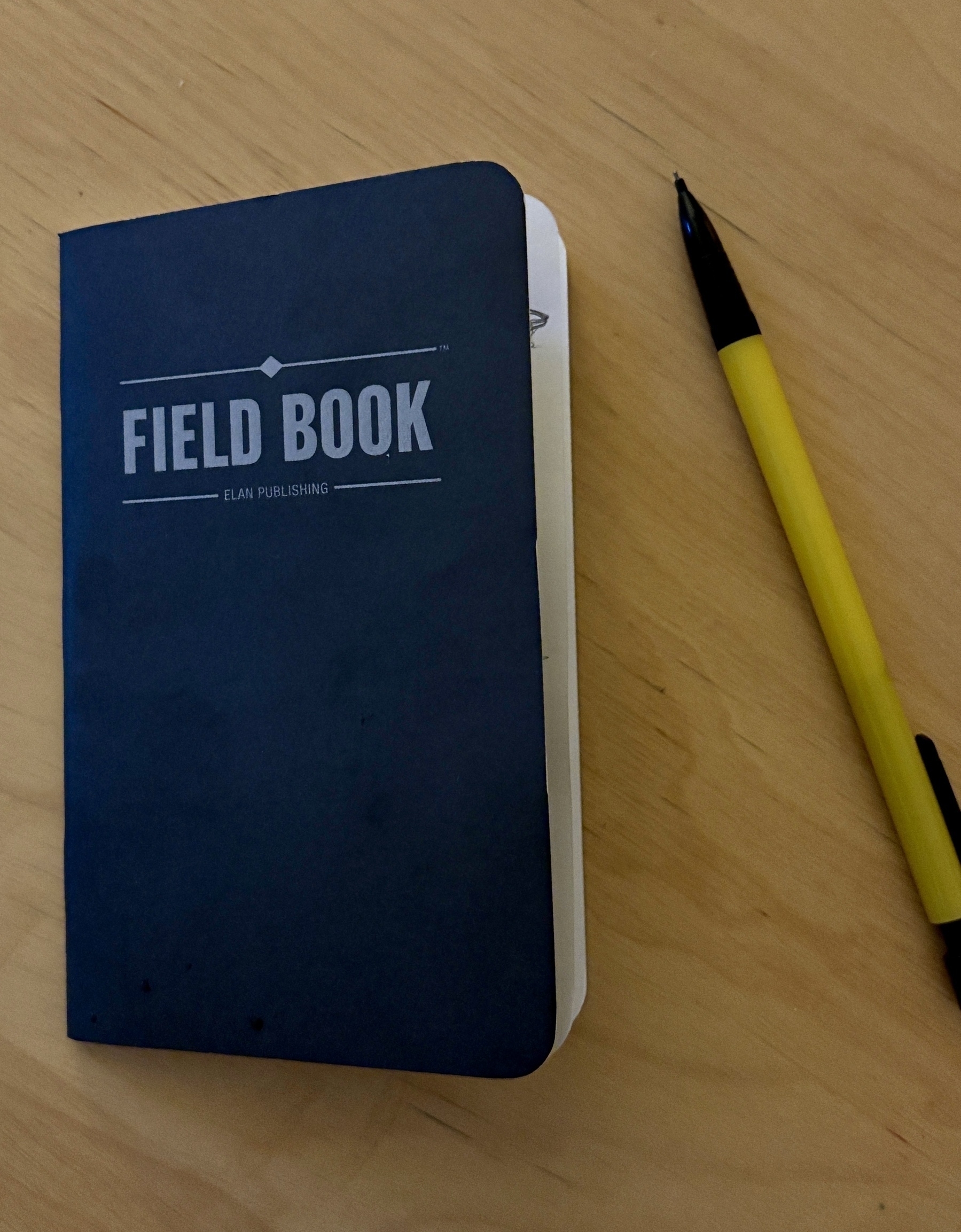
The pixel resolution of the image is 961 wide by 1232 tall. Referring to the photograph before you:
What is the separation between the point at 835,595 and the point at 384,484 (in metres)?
0.18

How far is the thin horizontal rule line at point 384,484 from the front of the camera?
323 millimetres

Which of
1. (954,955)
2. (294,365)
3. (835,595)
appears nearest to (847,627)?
(835,595)

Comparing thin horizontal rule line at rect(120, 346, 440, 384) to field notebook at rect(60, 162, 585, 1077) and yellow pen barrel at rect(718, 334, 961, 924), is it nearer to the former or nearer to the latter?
field notebook at rect(60, 162, 585, 1077)

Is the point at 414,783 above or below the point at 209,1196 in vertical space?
above

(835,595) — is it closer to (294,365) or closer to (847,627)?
(847,627)

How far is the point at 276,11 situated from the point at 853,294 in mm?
273

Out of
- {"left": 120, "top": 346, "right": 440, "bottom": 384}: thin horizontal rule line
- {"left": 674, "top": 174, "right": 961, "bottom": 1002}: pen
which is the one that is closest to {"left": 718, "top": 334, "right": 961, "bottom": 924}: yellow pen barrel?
{"left": 674, "top": 174, "right": 961, "bottom": 1002}: pen

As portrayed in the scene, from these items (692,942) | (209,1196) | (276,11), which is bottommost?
(209,1196)

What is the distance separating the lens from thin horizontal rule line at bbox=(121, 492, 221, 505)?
1.13 ft

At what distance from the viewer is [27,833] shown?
15.1 inches

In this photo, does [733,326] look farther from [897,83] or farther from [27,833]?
[27,833]

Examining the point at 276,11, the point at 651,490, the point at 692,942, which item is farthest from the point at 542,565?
the point at 276,11

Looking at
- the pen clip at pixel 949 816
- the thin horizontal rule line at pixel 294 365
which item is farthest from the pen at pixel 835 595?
the thin horizontal rule line at pixel 294 365

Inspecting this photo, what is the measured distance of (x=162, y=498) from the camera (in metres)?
0.35
